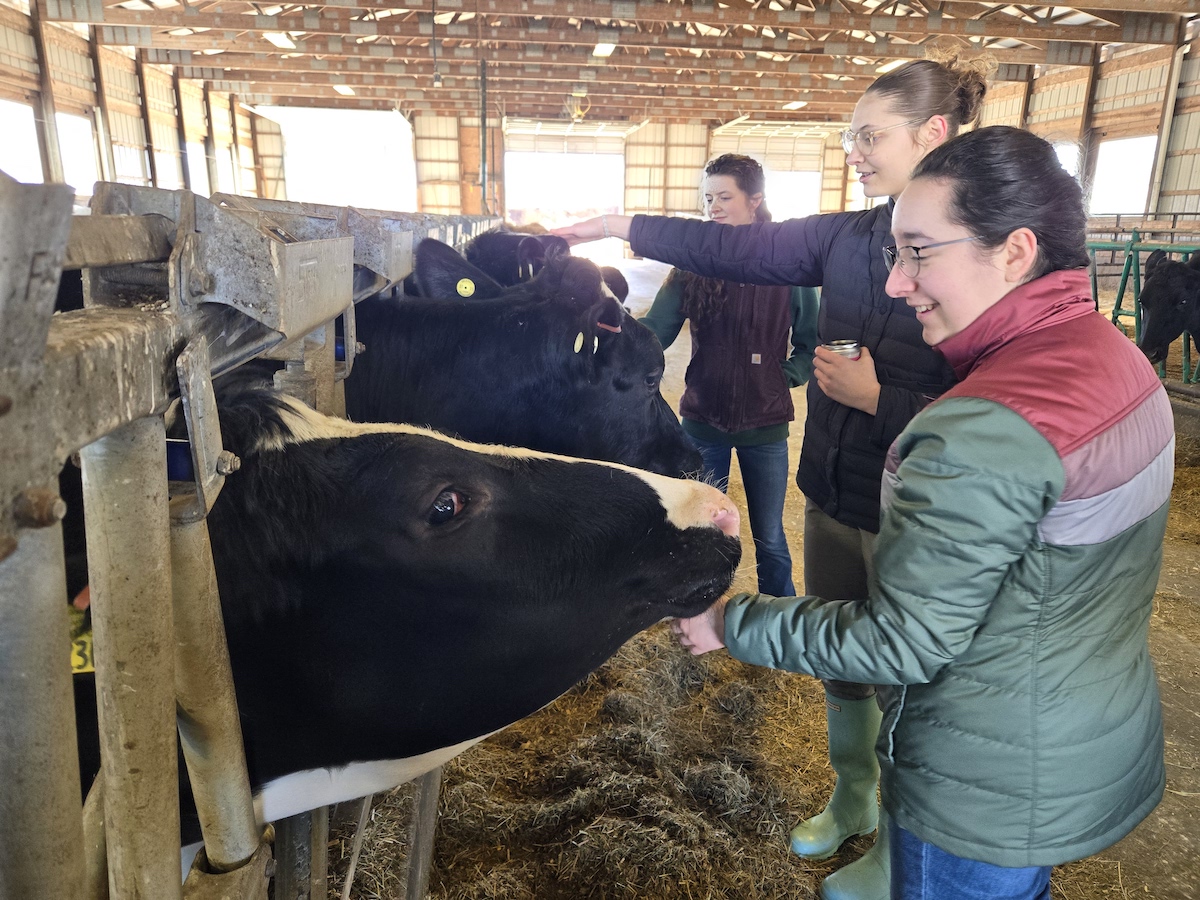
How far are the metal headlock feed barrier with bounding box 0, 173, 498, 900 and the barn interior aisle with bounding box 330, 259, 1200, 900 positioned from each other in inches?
49.8

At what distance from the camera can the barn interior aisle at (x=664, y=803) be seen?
2.47 metres

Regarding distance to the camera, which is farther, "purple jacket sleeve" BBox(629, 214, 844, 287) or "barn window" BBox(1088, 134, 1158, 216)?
"barn window" BBox(1088, 134, 1158, 216)

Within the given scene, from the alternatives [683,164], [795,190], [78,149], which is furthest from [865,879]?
[795,190]

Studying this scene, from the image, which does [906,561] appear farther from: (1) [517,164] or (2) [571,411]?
(1) [517,164]

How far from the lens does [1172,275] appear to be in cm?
989

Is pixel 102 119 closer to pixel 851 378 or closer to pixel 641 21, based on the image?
pixel 641 21

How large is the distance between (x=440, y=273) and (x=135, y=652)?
273cm

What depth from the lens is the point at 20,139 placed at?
50.5ft

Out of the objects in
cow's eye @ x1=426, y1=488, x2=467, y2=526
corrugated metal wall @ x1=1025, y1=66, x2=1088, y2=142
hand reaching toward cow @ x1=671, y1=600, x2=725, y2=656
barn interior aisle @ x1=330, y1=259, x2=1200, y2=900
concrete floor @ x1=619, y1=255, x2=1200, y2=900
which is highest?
corrugated metal wall @ x1=1025, y1=66, x2=1088, y2=142

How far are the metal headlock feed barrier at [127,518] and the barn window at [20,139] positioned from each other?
16.6 meters

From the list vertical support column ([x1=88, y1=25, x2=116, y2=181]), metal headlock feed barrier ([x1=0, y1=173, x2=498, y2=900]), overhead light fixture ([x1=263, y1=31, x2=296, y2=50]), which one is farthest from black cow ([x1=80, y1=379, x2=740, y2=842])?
vertical support column ([x1=88, y1=25, x2=116, y2=181])

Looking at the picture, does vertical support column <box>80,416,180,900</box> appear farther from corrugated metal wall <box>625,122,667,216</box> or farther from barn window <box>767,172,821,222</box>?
barn window <box>767,172,821,222</box>

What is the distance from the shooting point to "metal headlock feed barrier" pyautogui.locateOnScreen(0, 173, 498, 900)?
0.62 m

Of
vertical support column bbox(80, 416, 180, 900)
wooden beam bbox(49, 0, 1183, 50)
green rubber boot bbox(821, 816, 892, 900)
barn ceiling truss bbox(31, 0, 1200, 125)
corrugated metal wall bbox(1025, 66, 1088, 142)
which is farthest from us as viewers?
corrugated metal wall bbox(1025, 66, 1088, 142)
